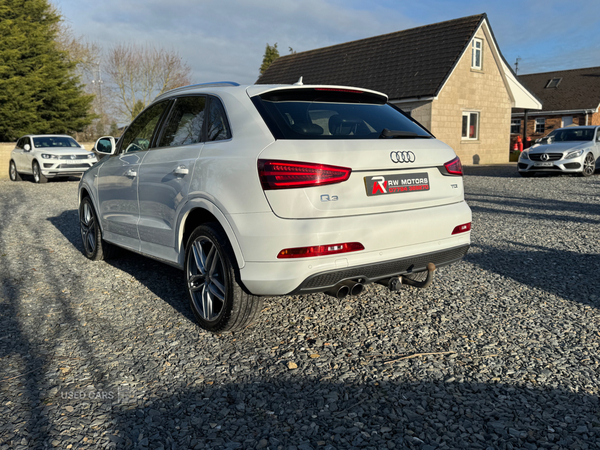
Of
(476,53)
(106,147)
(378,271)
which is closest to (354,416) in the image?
(378,271)

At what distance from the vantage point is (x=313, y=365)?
10.8 feet

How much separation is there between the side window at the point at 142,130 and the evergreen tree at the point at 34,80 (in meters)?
22.8

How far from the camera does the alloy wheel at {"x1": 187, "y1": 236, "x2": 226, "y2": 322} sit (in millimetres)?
3738

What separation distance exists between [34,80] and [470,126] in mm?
21352

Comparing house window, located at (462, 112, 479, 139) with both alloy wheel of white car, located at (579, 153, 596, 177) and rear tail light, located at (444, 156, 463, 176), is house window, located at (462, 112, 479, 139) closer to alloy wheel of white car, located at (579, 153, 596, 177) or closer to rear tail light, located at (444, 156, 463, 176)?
alloy wheel of white car, located at (579, 153, 596, 177)

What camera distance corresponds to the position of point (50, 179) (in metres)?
20.6

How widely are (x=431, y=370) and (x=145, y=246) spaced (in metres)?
2.74

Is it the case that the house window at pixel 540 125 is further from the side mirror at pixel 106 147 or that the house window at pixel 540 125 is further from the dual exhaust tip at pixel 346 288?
the dual exhaust tip at pixel 346 288

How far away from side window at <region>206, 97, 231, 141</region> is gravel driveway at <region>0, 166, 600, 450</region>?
143 cm

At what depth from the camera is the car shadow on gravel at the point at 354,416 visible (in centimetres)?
244

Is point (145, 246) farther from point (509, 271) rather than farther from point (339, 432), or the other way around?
point (509, 271)

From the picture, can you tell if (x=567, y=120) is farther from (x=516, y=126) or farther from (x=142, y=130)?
(x=142, y=130)

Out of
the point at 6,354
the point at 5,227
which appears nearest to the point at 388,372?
the point at 6,354

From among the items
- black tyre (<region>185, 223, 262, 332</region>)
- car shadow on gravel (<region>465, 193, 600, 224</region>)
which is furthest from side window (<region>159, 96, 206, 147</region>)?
car shadow on gravel (<region>465, 193, 600, 224</region>)
